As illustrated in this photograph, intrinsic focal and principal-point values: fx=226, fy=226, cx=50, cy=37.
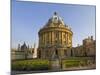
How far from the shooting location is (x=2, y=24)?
286 centimetres

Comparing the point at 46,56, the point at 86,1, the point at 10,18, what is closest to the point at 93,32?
the point at 86,1

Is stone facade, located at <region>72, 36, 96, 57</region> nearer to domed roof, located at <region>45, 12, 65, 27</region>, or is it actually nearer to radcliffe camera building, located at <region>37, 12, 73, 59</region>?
radcliffe camera building, located at <region>37, 12, 73, 59</region>

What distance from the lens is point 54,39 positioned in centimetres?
312

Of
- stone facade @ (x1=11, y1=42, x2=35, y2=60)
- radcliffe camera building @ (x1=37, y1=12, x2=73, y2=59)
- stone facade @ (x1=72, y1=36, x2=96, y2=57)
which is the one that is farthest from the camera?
stone facade @ (x1=72, y1=36, x2=96, y2=57)

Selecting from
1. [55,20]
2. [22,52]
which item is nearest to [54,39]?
[55,20]

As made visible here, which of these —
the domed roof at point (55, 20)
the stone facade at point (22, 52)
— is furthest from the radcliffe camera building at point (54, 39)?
the stone facade at point (22, 52)

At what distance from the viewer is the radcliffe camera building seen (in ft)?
10.1

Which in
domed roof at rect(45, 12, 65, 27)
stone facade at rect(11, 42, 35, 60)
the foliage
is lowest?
the foliage

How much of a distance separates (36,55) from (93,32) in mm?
938

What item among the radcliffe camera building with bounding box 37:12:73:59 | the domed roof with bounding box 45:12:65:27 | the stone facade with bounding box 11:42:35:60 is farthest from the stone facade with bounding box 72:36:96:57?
the stone facade with bounding box 11:42:35:60

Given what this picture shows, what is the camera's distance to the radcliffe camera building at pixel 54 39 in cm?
306

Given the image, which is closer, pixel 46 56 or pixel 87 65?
pixel 46 56

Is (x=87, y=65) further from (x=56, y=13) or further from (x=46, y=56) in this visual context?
(x=56, y=13)

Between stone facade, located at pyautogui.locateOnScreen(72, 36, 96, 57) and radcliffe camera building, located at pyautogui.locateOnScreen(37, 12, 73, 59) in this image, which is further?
stone facade, located at pyautogui.locateOnScreen(72, 36, 96, 57)
